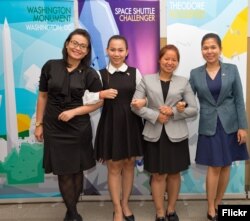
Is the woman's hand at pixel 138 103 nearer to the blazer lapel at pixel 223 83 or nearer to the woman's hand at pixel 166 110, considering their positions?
the woman's hand at pixel 166 110

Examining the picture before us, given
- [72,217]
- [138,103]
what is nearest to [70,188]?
[72,217]

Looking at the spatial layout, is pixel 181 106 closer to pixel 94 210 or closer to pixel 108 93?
pixel 108 93

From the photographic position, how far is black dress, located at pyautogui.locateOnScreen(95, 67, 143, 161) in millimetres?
2588

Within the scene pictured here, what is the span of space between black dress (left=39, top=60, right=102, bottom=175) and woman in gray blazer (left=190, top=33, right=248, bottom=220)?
0.80 metres

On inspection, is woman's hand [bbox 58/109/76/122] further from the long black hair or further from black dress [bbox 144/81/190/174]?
black dress [bbox 144/81/190/174]

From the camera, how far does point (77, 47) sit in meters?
2.47

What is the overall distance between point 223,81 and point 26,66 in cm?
173

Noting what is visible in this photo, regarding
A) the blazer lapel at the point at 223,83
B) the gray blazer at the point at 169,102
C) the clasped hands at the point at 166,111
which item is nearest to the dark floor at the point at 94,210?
the gray blazer at the point at 169,102

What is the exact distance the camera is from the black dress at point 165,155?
2.58 metres

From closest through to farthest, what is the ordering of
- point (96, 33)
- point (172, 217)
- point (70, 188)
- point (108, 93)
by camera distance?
point (108, 93) → point (70, 188) → point (172, 217) → point (96, 33)

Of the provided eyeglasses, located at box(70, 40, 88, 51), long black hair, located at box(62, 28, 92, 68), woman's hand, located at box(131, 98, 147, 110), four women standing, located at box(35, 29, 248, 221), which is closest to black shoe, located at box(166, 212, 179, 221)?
four women standing, located at box(35, 29, 248, 221)

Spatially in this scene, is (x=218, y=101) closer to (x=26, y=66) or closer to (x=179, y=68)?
(x=179, y=68)

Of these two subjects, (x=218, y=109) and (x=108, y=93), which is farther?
(x=218, y=109)

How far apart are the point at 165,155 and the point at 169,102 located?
394 millimetres
